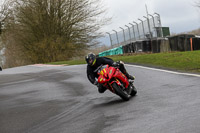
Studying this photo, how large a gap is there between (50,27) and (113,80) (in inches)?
1382

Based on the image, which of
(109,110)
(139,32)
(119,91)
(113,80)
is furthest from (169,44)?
(109,110)

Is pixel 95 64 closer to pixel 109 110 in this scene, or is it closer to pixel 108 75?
pixel 108 75

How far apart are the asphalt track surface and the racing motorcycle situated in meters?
0.27

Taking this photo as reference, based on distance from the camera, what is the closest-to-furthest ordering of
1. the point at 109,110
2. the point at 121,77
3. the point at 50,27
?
1. the point at 109,110
2. the point at 121,77
3. the point at 50,27

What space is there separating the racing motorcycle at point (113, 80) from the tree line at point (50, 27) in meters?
33.3

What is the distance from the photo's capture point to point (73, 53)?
4550cm

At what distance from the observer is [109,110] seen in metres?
8.78

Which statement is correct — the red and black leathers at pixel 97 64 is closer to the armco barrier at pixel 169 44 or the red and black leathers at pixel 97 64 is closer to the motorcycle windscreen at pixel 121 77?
the motorcycle windscreen at pixel 121 77

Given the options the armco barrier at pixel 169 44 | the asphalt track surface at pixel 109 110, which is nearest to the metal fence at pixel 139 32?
the armco barrier at pixel 169 44

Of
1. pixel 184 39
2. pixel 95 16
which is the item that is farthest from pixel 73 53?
pixel 184 39

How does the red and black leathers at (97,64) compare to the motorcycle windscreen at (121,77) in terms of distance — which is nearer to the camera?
the motorcycle windscreen at (121,77)

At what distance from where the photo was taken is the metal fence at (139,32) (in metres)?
32.1

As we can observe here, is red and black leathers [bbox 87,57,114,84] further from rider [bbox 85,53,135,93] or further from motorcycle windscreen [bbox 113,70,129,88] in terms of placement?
motorcycle windscreen [bbox 113,70,129,88]

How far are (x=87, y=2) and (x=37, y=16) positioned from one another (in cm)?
578
